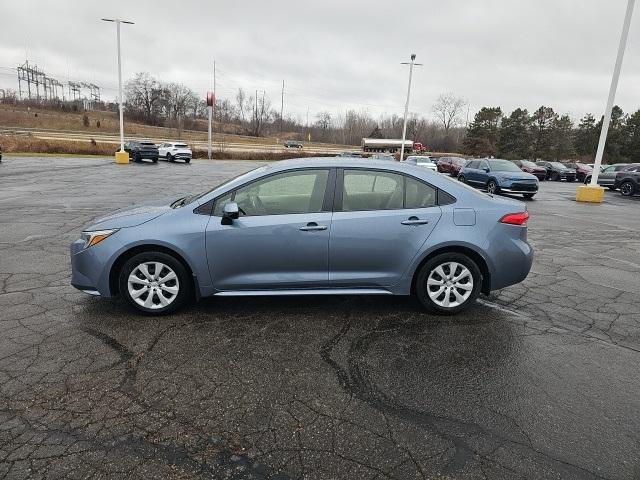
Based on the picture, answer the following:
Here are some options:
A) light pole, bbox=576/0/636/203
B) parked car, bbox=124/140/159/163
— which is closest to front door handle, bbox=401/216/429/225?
light pole, bbox=576/0/636/203

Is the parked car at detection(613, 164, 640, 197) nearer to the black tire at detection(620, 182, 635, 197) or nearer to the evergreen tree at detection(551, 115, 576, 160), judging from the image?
the black tire at detection(620, 182, 635, 197)

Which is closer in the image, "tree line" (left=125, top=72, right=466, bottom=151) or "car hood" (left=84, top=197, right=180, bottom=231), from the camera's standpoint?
"car hood" (left=84, top=197, right=180, bottom=231)

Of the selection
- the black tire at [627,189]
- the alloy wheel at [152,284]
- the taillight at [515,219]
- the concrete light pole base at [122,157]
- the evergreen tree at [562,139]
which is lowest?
the concrete light pole base at [122,157]

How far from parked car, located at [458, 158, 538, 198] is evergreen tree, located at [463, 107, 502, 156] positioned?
50.8m

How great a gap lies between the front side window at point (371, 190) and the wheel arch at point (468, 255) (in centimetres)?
61

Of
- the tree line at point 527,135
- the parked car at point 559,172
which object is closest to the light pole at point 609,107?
the parked car at point 559,172

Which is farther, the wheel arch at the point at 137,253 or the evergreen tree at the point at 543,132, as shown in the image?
the evergreen tree at the point at 543,132

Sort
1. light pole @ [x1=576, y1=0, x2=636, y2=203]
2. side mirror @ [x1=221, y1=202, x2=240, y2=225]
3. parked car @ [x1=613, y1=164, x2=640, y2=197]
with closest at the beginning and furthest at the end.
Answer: side mirror @ [x1=221, y1=202, x2=240, y2=225]
light pole @ [x1=576, y1=0, x2=636, y2=203]
parked car @ [x1=613, y1=164, x2=640, y2=197]

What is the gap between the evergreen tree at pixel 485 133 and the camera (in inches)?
2640

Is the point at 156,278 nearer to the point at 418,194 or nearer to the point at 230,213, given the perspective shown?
the point at 230,213

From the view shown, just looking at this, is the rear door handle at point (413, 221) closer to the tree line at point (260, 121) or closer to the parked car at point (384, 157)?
the parked car at point (384, 157)

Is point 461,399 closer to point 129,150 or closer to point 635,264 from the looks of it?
point 635,264

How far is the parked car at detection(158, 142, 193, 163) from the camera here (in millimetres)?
36781

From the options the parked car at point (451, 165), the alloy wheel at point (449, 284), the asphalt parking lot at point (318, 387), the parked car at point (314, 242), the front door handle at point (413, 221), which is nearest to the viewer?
the asphalt parking lot at point (318, 387)
